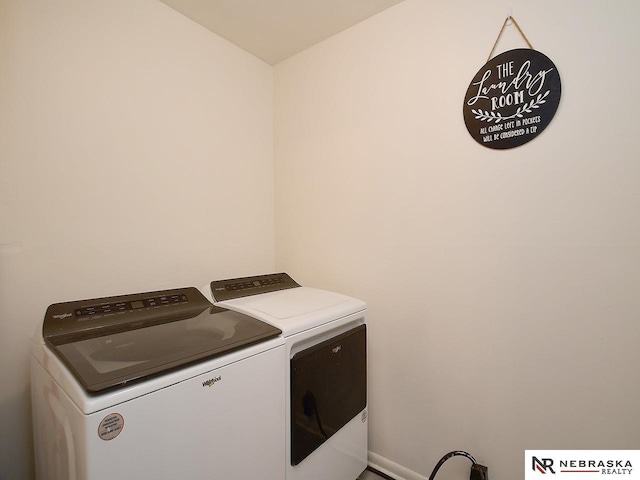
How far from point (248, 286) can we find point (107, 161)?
0.85m

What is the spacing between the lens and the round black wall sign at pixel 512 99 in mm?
1084

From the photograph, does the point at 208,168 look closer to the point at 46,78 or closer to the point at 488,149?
the point at 46,78

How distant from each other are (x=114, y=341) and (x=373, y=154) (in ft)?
4.47

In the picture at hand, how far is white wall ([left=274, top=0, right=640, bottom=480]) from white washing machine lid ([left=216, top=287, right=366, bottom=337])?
0.27 m

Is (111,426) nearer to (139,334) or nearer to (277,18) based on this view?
(139,334)

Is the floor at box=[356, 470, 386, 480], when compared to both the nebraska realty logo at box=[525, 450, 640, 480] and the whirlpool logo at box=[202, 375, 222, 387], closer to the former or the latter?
the nebraska realty logo at box=[525, 450, 640, 480]

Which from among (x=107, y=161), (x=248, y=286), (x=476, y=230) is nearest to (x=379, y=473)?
(x=248, y=286)

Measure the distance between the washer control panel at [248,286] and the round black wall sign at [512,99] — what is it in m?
1.23

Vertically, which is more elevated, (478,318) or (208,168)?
(208,168)

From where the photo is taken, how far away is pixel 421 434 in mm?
1411

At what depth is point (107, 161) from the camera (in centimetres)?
124

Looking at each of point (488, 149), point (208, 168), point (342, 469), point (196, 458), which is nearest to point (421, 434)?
point (342, 469)

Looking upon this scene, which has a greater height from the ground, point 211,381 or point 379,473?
point 211,381

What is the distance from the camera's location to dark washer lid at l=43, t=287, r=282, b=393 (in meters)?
0.72
